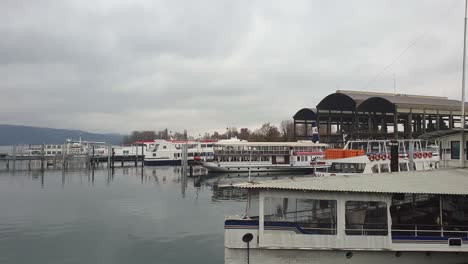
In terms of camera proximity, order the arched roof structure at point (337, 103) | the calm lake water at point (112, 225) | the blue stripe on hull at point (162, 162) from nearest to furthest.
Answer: the calm lake water at point (112, 225)
the arched roof structure at point (337, 103)
the blue stripe on hull at point (162, 162)

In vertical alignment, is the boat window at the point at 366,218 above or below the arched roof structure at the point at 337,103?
below

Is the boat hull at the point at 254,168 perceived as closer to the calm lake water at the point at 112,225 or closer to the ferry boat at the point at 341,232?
the calm lake water at the point at 112,225

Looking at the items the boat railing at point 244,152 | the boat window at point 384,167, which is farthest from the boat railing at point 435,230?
the boat railing at point 244,152

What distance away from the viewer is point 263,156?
222 ft

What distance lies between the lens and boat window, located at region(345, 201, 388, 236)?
13094 millimetres

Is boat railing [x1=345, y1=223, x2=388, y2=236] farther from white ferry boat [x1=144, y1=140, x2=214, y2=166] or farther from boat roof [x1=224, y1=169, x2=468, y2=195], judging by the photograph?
white ferry boat [x1=144, y1=140, x2=214, y2=166]

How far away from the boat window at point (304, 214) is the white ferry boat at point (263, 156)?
52.2 m

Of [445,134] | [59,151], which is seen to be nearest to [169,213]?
[445,134]

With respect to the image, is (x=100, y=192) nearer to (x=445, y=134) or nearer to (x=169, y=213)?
(x=169, y=213)

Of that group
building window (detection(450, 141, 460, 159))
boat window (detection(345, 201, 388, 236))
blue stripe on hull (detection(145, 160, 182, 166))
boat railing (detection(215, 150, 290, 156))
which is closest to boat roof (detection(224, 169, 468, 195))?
boat window (detection(345, 201, 388, 236))

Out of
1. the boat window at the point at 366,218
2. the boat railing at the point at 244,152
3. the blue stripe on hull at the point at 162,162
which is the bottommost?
the blue stripe on hull at the point at 162,162

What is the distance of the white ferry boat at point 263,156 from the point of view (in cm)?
6725

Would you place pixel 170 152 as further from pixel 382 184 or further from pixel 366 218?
pixel 382 184

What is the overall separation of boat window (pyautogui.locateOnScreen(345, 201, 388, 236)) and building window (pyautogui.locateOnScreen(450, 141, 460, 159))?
8.34m
